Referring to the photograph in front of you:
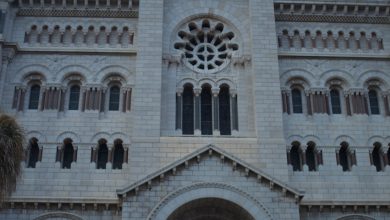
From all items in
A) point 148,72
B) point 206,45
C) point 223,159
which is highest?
point 206,45

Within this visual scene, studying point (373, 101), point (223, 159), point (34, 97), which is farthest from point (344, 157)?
point (34, 97)

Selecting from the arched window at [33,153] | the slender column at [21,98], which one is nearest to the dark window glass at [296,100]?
the arched window at [33,153]

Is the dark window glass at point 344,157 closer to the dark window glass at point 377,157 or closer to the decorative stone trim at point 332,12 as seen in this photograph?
the dark window glass at point 377,157

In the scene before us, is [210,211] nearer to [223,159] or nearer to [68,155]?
[223,159]

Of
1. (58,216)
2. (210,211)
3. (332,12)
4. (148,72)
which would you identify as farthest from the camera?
(332,12)

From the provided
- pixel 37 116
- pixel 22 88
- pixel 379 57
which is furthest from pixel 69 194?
pixel 379 57

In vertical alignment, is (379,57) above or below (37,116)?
above

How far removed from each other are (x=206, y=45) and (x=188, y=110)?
4.00m

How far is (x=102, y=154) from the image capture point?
2731 cm

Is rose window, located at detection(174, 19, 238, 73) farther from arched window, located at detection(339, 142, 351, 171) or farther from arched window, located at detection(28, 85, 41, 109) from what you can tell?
arched window, located at detection(28, 85, 41, 109)

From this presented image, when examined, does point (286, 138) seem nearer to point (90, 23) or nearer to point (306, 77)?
point (306, 77)

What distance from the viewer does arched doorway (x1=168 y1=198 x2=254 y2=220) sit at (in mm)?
23328

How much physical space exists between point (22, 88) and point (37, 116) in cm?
186

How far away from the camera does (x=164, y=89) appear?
28.0 m
